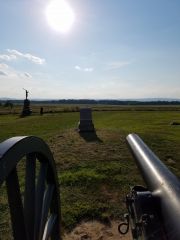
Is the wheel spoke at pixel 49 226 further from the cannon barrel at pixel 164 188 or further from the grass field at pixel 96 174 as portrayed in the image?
the grass field at pixel 96 174

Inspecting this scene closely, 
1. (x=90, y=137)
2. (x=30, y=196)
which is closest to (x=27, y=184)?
(x=30, y=196)

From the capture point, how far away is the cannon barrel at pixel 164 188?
226 cm

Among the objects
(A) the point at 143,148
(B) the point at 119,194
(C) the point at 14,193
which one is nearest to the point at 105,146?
(B) the point at 119,194

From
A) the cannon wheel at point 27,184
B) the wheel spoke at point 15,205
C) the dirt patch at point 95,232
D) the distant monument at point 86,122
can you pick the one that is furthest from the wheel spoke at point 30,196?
the distant monument at point 86,122

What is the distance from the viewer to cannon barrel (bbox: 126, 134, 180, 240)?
7.41ft

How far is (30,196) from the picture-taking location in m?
2.56

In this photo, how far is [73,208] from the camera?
6.28 meters

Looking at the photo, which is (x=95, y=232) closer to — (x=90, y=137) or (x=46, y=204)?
(x=46, y=204)

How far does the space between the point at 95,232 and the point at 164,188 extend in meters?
2.90

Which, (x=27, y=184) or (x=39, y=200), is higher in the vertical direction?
(x=27, y=184)

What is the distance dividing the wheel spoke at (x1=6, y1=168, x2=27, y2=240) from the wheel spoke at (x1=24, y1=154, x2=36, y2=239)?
10.8 inches

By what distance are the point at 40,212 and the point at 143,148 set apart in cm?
207

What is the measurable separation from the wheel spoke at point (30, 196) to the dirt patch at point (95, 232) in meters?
2.82

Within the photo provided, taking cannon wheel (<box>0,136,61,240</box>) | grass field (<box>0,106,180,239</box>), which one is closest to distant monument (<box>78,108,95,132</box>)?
grass field (<box>0,106,180,239</box>)
